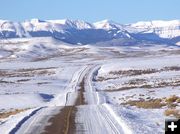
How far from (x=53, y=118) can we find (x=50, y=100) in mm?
25339

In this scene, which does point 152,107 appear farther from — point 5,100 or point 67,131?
point 5,100

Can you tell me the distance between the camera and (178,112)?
31266mm

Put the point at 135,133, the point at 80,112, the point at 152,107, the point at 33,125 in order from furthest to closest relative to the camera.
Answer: the point at 152,107, the point at 80,112, the point at 33,125, the point at 135,133

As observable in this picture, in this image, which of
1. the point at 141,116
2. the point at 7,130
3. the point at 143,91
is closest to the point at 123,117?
the point at 141,116

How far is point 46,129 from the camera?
27281 mm

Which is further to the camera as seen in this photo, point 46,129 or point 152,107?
point 152,107

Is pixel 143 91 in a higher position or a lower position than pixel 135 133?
lower

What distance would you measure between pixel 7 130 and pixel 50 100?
31.1 metres

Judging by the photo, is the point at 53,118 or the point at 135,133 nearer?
the point at 135,133

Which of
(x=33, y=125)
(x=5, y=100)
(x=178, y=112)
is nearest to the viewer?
(x=33, y=125)

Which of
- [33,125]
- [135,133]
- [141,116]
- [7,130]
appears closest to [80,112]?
[141,116]

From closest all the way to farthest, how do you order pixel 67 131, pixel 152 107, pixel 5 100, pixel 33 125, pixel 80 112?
pixel 67 131, pixel 33 125, pixel 80 112, pixel 152 107, pixel 5 100

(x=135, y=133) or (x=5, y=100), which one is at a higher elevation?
(x=135, y=133)

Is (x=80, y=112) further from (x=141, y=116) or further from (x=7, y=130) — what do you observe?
(x=7, y=130)
